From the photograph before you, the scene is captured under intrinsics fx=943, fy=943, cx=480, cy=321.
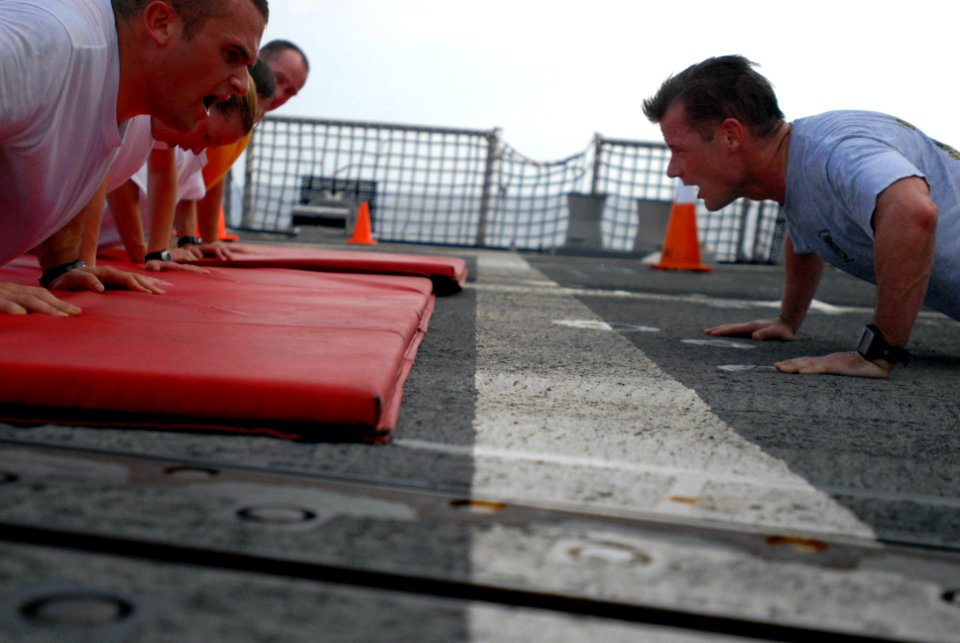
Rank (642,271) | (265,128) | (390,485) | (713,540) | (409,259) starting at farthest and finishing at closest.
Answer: (265,128), (642,271), (409,259), (390,485), (713,540)

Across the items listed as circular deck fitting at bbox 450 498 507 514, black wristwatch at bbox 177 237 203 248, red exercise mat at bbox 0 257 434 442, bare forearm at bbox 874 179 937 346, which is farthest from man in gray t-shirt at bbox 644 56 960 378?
black wristwatch at bbox 177 237 203 248

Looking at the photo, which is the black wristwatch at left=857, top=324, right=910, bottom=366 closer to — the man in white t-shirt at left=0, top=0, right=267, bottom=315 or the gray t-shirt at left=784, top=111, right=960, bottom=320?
the gray t-shirt at left=784, top=111, right=960, bottom=320

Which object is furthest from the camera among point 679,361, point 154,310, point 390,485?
point 679,361

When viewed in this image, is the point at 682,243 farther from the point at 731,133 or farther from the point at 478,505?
the point at 478,505

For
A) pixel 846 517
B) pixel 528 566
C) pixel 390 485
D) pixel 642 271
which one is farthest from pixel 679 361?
pixel 642 271

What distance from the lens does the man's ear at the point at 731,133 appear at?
8.48 ft

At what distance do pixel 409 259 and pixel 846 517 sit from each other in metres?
2.76

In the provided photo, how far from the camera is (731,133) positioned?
2.61 metres

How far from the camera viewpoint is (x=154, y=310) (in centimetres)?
201

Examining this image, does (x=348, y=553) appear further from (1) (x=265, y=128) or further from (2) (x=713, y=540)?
(1) (x=265, y=128)

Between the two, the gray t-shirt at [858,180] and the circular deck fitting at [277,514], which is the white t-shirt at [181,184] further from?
the circular deck fitting at [277,514]

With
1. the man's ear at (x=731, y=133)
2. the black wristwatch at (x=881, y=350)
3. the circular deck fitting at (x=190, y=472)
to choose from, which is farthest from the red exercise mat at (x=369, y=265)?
the circular deck fitting at (x=190, y=472)

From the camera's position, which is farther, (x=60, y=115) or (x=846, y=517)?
(x=60, y=115)

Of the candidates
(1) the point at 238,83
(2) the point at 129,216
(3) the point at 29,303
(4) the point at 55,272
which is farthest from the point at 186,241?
(3) the point at 29,303
